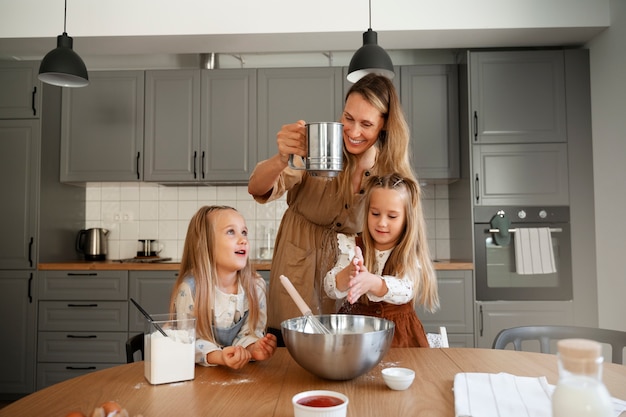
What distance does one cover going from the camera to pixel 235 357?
116cm

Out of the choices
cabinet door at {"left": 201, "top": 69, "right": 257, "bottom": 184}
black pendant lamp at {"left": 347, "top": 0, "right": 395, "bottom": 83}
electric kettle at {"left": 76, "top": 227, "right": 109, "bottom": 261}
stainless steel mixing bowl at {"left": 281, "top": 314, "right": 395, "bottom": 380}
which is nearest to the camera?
stainless steel mixing bowl at {"left": 281, "top": 314, "right": 395, "bottom": 380}

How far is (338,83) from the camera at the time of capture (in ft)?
11.7

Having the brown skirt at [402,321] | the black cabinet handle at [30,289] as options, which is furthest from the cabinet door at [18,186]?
the brown skirt at [402,321]

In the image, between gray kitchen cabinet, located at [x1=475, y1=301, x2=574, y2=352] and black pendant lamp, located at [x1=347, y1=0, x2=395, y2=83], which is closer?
black pendant lamp, located at [x1=347, y1=0, x2=395, y2=83]

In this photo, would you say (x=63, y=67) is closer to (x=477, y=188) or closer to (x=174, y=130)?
(x=174, y=130)

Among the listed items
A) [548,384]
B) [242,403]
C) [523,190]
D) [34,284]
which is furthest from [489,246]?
[34,284]

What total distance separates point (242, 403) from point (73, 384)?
1.31ft

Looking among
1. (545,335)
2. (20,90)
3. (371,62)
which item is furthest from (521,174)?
(20,90)

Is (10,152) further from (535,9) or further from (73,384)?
(535,9)

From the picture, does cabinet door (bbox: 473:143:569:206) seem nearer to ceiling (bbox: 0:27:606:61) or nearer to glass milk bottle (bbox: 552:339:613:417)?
ceiling (bbox: 0:27:606:61)

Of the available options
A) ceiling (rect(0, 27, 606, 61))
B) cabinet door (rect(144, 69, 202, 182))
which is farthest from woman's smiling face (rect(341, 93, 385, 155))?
cabinet door (rect(144, 69, 202, 182))

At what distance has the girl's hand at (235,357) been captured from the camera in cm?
116

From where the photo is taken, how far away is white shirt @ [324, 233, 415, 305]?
150cm

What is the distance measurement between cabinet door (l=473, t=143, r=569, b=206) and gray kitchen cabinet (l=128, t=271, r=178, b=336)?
6.80ft
